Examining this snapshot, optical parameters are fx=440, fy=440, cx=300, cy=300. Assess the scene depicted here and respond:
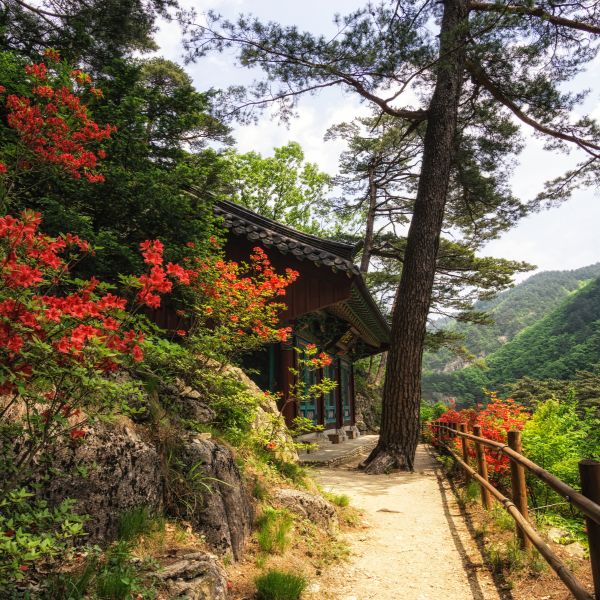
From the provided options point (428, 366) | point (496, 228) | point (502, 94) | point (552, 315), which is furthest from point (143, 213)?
point (428, 366)

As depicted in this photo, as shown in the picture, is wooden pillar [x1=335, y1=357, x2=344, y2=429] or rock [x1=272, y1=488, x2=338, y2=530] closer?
rock [x1=272, y1=488, x2=338, y2=530]

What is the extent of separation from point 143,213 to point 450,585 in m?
4.63

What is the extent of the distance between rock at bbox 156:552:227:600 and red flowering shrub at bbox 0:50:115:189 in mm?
2933

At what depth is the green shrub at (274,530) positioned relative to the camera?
356 cm

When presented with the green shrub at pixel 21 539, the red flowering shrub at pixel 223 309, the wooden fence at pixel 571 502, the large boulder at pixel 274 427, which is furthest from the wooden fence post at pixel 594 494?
the large boulder at pixel 274 427

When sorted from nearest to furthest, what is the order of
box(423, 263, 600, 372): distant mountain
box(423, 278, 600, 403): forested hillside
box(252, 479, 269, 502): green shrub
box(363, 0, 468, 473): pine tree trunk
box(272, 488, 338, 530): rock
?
box(252, 479, 269, 502): green shrub
box(272, 488, 338, 530): rock
box(363, 0, 468, 473): pine tree trunk
box(423, 278, 600, 403): forested hillside
box(423, 263, 600, 372): distant mountain

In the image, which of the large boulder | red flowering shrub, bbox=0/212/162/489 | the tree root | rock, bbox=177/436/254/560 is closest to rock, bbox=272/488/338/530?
rock, bbox=177/436/254/560

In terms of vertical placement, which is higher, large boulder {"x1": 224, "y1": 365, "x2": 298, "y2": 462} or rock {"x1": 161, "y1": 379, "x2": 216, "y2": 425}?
rock {"x1": 161, "y1": 379, "x2": 216, "y2": 425}

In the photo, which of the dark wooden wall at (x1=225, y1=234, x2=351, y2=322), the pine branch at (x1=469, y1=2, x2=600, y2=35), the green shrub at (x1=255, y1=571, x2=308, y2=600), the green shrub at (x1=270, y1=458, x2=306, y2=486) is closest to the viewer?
the green shrub at (x1=255, y1=571, x2=308, y2=600)

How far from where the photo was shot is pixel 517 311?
9062 centimetres

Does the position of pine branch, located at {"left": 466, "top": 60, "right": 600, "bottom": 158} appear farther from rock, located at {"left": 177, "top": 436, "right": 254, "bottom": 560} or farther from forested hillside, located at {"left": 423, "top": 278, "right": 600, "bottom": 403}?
forested hillside, located at {"left": 423, "top": 278, "right": 600, "bottom": 403}

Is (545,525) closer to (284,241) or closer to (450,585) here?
(450,585)

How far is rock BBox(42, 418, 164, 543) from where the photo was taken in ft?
8.50

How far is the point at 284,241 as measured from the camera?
8.48m
